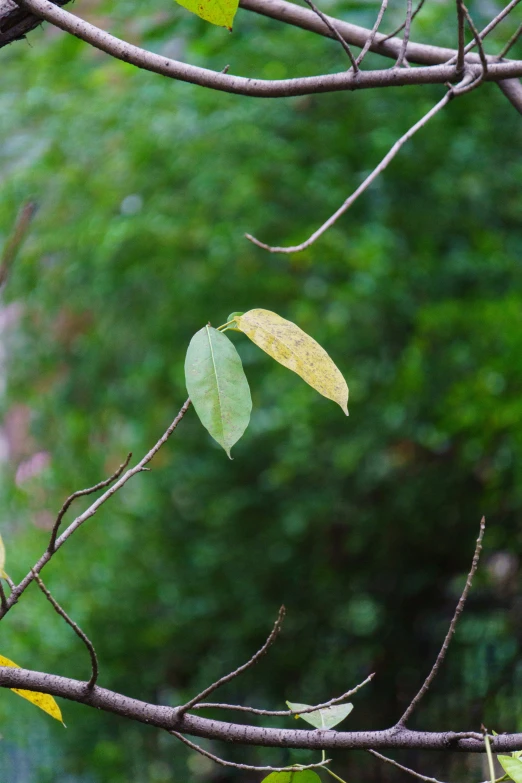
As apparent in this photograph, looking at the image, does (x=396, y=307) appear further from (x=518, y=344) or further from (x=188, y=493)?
(x=188, y=493)

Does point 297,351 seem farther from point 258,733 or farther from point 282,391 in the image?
point 282,391

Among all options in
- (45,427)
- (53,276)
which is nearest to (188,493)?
(45,427)

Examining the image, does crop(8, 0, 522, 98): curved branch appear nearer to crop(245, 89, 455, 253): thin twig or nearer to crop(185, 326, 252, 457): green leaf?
crop(245, 89, 455, 253): thin twig

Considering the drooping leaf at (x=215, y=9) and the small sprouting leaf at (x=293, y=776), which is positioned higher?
the drooping leaf at (x=215, y=9)

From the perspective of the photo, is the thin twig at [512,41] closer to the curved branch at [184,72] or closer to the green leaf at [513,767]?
the curved branch at [184,72]

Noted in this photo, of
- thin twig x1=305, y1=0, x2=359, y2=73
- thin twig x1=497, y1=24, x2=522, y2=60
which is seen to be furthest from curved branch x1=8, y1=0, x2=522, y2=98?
thin twig x1=497, y1=24, x2=522, y2=60

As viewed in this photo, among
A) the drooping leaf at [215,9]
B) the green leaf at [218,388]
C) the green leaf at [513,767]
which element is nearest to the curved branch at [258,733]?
the green leaf at [513,767]

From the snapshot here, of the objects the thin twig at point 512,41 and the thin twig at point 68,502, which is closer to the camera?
the thin twig at point 68,502
